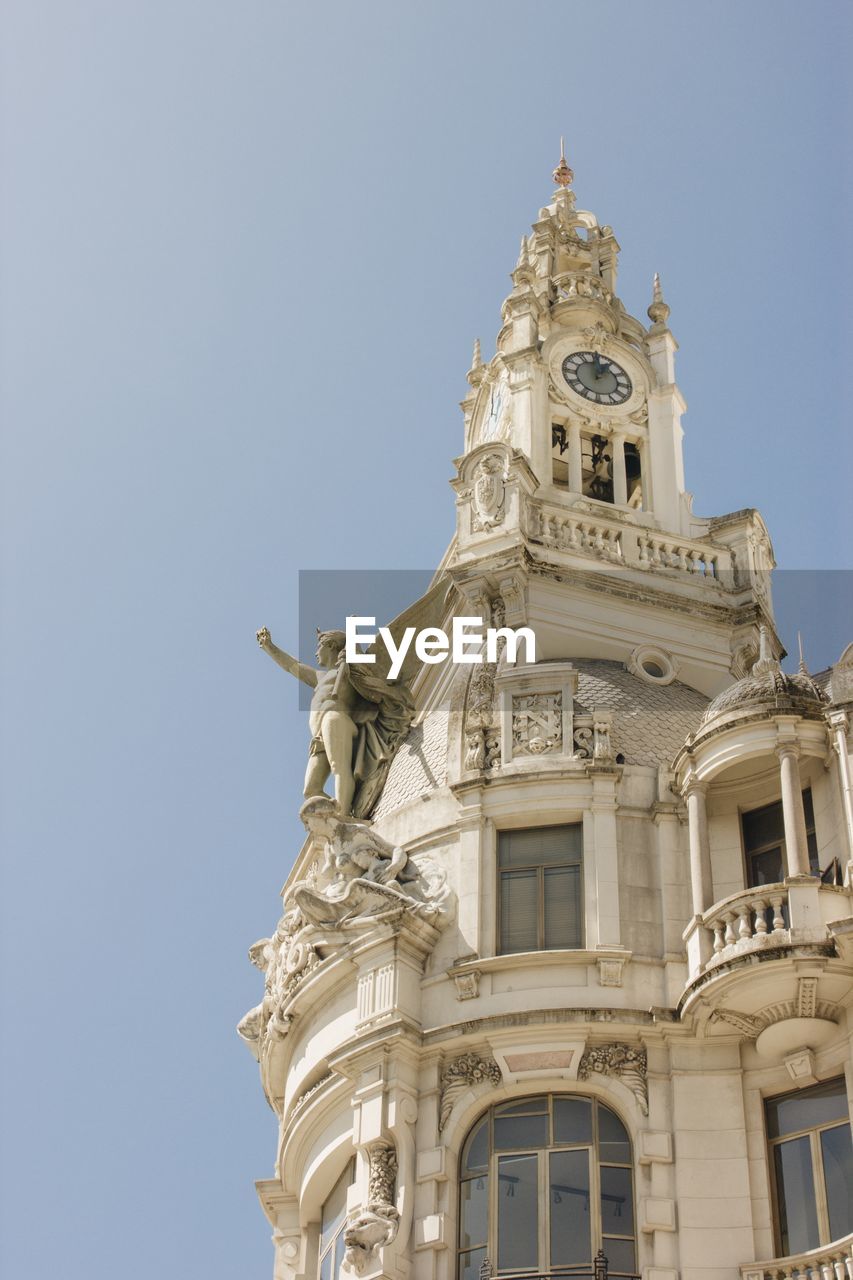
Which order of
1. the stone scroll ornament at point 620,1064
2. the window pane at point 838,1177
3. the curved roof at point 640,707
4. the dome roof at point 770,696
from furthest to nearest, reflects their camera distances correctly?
the curved roof at point 640,707 → the dome roof at point 770,696 → the stone scroll ornament at point 620,1064 → the window pane at point 838,1177

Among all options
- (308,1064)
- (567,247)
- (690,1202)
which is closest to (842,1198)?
(690,1202)

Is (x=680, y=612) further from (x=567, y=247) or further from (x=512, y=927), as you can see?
(x=567, y=247)

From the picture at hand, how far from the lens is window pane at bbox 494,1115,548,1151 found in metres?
28.8

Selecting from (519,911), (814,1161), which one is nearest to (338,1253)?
(519,911)

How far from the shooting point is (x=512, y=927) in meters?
31.0

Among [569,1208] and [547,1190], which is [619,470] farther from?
[569,1208]

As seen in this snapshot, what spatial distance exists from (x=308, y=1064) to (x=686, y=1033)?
571 cm

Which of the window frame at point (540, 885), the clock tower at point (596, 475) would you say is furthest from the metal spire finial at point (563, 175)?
the window frame at point (540, 885)

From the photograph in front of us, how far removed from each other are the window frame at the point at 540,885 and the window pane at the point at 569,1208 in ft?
9.72

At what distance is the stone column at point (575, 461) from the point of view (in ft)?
132

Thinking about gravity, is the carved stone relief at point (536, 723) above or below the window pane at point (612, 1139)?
above

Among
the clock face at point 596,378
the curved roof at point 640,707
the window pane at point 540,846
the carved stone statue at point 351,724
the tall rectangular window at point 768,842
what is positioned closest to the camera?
the tall rectangular window at point 768,842

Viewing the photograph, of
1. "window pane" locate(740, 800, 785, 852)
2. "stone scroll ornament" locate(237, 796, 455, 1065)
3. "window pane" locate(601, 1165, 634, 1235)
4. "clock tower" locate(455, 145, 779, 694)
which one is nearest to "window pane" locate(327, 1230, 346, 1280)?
"stone scroll ornament" locate(237, 796, 455, 1065)

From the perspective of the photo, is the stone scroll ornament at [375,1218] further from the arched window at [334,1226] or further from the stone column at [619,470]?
the stone column at [619,470]
